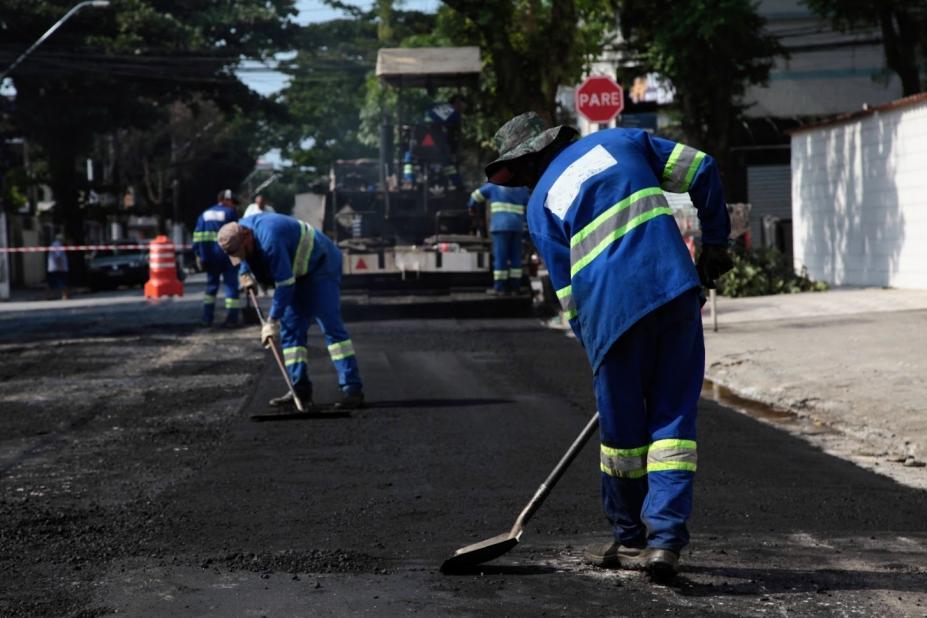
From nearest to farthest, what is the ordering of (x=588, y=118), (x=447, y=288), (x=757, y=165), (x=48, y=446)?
(x=48, y=446) → (x=588, y=118) → (x=447, y=288) → (x=757, y=165)

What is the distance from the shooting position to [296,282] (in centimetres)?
1049

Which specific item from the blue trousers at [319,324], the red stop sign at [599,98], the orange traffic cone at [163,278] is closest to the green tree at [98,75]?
the orange traffic cone at [163,278]

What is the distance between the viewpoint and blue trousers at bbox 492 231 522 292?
1900cm

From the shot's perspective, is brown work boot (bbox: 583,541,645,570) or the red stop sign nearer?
brown work boot (bbox: 583,541,645,570)

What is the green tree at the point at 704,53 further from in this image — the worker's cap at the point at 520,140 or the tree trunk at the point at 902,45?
the worker's cap at the point at 520,140

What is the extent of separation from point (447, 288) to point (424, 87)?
10.9 feet

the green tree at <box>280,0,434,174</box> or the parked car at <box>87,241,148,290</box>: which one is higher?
the green tree at <box>280,0,434,174</box>

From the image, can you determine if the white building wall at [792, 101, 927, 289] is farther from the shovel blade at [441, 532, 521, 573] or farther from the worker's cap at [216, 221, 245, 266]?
the shovel blade at [441, 532, 521, 573]

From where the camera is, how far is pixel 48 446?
9.04 meters

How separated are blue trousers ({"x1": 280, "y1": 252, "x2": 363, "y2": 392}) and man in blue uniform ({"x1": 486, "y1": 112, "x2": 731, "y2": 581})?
5242 millimetres

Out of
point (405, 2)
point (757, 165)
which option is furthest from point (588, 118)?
point (405, 2)

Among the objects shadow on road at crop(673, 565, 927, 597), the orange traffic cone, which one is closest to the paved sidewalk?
shadow on road at crop(673, 565, 927, 597)

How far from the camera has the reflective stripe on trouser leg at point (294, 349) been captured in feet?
33.8

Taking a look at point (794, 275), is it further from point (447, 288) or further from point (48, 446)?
point (48, 446)
